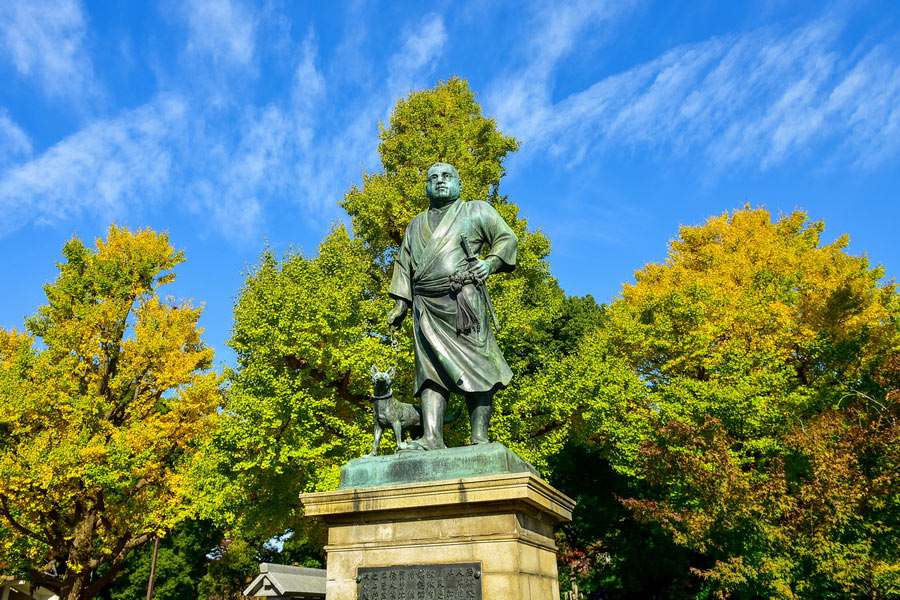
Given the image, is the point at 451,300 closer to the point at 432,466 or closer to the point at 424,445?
the point at 424,445

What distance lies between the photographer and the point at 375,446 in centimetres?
585

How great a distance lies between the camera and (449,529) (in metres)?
5.00

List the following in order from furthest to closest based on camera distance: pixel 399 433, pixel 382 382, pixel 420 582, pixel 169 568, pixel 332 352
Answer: pixel 169 568
pixel 332 352
pixel 382 382
pixel 399 433
pixel 420 582

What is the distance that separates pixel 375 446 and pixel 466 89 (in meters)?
18.8

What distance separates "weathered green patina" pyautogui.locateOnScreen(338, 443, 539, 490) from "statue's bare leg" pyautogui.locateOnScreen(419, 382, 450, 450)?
0.35m

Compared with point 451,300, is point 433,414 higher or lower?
lower

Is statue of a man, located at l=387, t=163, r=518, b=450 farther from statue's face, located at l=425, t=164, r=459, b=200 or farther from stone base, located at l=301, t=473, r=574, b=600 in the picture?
stone base, located at l=301, t=473, r=574, b=600

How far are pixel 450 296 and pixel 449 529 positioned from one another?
6.92ft

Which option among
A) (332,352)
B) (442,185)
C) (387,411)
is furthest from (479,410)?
(332,352)

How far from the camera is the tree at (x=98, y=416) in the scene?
17.9 metres

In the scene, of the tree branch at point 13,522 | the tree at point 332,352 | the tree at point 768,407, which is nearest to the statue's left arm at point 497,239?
the tree at point 332,352

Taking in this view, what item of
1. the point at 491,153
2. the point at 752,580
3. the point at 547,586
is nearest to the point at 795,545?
the point at 752,580

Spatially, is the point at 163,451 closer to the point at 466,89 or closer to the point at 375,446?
the point at 466,89

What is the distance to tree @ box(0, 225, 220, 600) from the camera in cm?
1789
